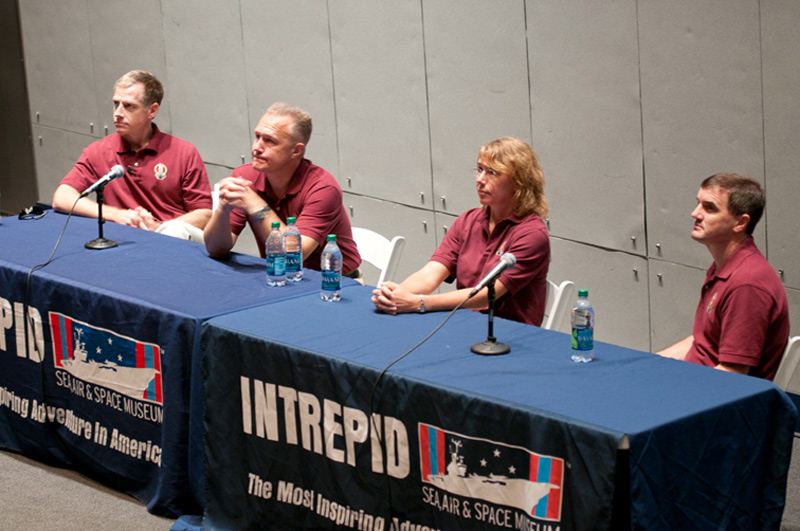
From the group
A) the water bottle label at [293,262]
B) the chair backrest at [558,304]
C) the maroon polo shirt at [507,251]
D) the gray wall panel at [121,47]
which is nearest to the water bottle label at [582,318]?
the maroon polo shirt at [507,251]

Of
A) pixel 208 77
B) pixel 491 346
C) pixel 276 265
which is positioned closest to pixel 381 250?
pixel 276 265

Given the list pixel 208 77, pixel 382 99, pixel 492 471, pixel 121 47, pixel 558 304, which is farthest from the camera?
pixel 121 47

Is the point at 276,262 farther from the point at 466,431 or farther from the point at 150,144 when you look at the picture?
the point at 150,144

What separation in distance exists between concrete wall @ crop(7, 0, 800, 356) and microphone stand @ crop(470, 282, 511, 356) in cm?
171

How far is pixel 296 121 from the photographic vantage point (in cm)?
392

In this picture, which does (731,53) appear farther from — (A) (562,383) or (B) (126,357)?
(B) (126,357)

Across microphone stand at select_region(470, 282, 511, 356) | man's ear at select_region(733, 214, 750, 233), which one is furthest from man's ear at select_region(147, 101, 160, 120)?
man's ear at select_region(733, 214, 750, 233)

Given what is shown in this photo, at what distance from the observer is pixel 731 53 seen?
3.93m

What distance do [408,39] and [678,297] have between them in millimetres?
A: 1992

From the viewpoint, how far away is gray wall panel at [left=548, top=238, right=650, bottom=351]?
178 inches

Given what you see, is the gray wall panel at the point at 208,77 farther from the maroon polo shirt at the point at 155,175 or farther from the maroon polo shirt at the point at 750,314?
the maroon polo shirt at the point at 750,314

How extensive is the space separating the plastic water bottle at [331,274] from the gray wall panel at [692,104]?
1632mm

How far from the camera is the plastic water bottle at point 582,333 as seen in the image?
261 cm

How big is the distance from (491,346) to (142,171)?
259 cm
